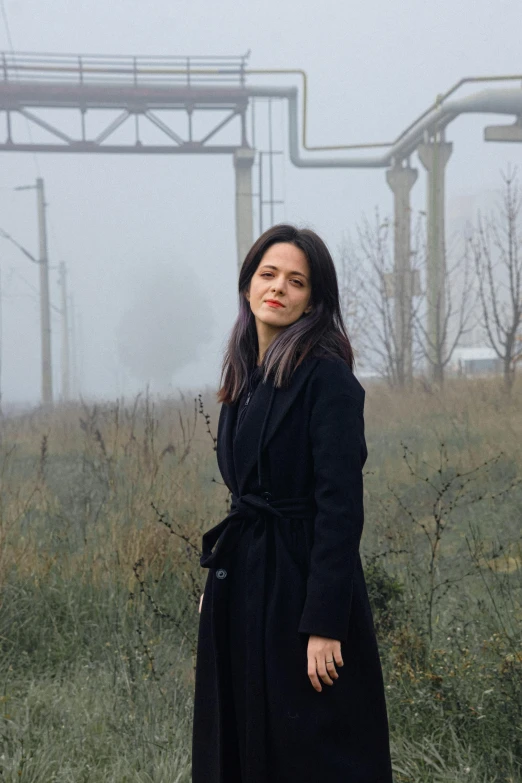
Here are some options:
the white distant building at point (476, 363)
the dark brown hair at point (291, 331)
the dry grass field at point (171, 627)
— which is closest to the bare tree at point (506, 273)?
the white distant building at point (476, 363)

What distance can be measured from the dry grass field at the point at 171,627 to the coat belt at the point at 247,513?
110 centimetres

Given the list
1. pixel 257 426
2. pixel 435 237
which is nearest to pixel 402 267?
pixel 435 237

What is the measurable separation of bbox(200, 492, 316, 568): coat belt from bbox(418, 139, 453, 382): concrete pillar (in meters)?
11.1

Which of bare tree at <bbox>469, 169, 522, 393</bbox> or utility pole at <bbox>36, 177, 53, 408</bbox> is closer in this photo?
bare tree at <bbox>469, 169, 522, 393</bbox>

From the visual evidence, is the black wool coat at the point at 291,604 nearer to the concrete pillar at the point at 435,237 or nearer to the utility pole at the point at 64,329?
the concrete pillar at the point at 435,237

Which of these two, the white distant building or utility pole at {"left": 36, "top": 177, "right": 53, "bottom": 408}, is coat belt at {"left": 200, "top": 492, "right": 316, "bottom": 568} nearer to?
the white distant building

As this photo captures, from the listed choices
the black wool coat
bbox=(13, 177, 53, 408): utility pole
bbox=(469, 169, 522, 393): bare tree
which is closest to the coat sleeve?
Result: the black wool coat

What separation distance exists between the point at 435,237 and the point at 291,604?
11.7 m

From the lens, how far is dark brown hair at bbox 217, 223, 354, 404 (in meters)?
2.24

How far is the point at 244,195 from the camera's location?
13242 mm

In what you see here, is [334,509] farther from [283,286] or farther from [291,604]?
[283,286]

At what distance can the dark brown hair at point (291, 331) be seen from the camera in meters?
2.24

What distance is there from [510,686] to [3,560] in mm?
2632

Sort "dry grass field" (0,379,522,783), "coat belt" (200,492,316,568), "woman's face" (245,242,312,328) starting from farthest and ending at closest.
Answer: "dry grass field" (0,379,522,783), "woman's face" (245,242,312,328), "coat belt" (200,492,316,568)
